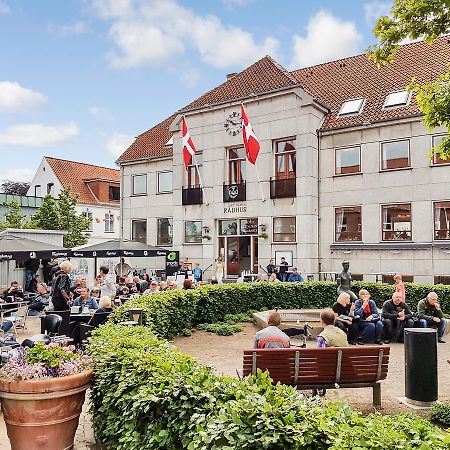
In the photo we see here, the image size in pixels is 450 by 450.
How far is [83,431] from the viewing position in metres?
6.14

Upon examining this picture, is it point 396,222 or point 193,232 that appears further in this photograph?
point 193,232

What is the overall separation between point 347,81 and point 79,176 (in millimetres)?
28921

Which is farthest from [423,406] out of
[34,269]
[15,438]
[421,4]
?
[34,269]

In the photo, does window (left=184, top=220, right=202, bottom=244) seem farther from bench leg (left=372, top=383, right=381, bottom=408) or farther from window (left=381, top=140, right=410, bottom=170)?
bench leg (left=372, top=383, right=381, bottom=408)

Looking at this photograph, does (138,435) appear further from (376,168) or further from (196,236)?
(196,236)

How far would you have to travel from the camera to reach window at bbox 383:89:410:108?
24172mm

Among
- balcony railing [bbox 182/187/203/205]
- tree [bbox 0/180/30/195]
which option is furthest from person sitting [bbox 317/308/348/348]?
tree [bbox 0/180/30/195]

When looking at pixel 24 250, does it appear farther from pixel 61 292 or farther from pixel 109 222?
pixel 109 222

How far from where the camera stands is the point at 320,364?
7.12m

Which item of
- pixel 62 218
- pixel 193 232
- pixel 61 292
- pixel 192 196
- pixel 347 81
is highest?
pixel 347 81

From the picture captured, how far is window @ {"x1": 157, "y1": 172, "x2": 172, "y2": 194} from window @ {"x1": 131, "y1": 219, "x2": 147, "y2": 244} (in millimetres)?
2447

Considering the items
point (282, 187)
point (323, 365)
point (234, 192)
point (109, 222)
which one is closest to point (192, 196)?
point (234, 192)

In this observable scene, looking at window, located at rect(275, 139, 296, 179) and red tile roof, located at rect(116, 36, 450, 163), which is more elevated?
red tile roof, located at rect(116, 36, 450, 163)

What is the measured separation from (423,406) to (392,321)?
5539mm
